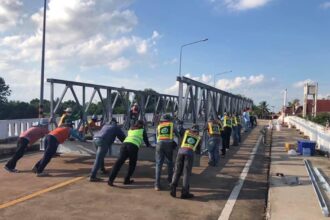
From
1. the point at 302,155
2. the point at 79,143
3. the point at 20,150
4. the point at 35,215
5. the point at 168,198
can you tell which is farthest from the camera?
the point at 302,155

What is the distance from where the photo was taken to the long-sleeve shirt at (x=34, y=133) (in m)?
11.2

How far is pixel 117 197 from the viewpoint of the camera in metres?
8.51

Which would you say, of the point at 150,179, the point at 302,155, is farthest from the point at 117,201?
the point at 302,155

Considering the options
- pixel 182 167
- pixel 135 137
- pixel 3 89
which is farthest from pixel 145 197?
pixel 3 89

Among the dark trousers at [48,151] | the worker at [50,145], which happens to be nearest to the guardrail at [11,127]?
the worker at [50,145]

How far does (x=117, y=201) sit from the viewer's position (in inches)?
322

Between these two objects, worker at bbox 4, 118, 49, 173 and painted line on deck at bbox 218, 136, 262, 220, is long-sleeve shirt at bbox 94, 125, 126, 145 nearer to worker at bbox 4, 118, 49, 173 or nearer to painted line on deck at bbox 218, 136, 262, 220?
worker at bbox 4, 118, 49, 173

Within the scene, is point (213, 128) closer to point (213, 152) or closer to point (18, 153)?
point (213, 152)

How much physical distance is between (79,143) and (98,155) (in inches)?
144

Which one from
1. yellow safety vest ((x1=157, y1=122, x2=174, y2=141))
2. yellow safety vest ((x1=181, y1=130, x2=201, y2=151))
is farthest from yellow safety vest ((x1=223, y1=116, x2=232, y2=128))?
yellow safety vest ((x1=181, y1=130, x2=201, y2=151))

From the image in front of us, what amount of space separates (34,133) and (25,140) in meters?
0.32

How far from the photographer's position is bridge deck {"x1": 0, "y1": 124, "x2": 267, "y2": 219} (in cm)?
733

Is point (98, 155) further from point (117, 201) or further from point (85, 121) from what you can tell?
point (85, 121)

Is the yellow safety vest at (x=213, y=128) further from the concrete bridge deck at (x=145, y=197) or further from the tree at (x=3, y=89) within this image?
the tree at (x=3, y=89)
